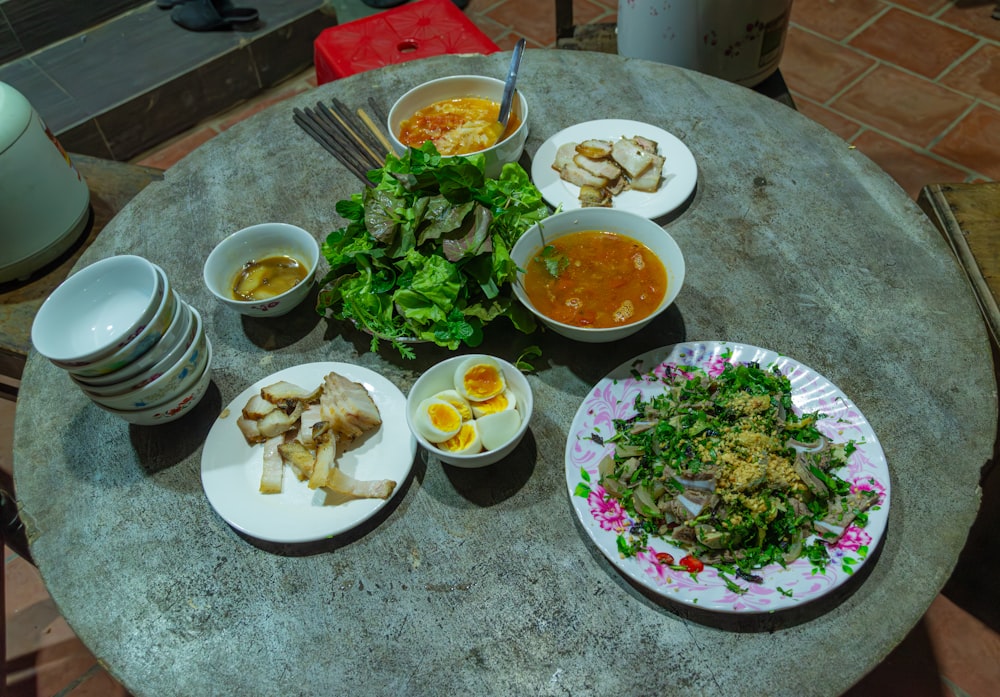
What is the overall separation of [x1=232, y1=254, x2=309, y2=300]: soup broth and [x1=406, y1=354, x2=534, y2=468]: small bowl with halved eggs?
21.4 inches

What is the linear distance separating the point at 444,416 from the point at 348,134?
1.25 meters

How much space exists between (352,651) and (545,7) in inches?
183

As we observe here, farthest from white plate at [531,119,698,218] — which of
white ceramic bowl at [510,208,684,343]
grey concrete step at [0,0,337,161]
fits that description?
grey concrete step at [0,0,337,161]

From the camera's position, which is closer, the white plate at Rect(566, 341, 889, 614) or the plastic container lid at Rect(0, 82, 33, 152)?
the white plate at Rect(566, 341, 889, 614)

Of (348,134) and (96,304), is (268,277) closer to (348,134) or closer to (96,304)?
(96,304)

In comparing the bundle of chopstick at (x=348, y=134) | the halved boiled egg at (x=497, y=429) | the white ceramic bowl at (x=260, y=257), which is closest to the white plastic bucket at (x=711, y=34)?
the bundle of chopstick at (x=348, y=134)

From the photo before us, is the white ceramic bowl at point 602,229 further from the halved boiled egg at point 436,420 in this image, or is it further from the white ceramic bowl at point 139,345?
the white ceramic bowl at point 139,345

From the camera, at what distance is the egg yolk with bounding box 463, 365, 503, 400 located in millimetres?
1632

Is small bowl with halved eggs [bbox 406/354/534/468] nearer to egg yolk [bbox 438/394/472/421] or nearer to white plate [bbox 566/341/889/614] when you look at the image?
egg yolk [bbox 438/394/472/421]

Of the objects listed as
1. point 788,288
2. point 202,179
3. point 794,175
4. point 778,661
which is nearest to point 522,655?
point 778,661

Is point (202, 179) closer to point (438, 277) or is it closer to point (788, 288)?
point (438, 277)

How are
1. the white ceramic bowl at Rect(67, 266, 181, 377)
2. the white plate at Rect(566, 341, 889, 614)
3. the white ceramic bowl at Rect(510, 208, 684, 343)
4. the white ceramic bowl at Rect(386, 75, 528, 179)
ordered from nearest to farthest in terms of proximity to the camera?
the white plate at Rect(566, 341, 889, 614), the white ceramic bowl at Rect(67, 266, 181, 377), the white ceramic bowl at Rect(510, 208, 684, 343), the white ceramic bowl at Rect(386, 75, 528, 179)

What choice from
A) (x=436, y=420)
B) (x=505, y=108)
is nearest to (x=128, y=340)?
(x=436, y=420)

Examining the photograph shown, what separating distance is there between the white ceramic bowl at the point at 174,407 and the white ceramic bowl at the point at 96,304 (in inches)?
6.6
